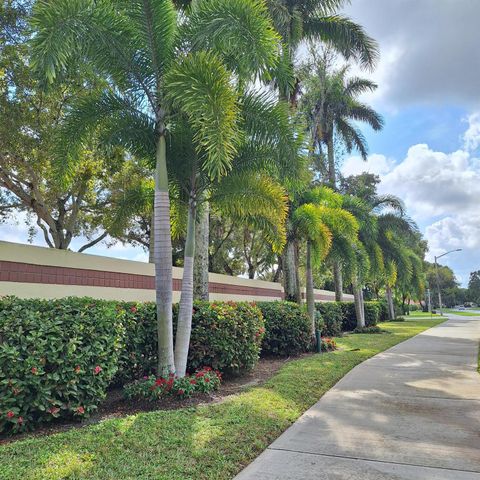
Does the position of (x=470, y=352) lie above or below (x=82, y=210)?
below

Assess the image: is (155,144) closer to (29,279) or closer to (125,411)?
(29,279)

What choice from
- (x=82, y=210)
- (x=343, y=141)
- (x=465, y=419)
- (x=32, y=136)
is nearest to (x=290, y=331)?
(x=465, y=419)

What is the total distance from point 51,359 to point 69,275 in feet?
12.6

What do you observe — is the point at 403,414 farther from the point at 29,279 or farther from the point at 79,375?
the point at 29,279

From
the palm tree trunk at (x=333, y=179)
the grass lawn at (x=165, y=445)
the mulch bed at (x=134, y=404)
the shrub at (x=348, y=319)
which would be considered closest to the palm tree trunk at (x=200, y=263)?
the mulch bed at (x=134, y=404)

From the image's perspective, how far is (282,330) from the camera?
38.3ft

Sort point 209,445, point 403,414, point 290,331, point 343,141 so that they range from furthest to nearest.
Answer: point 343,141
point 290,331
point 403,414
point 209,445

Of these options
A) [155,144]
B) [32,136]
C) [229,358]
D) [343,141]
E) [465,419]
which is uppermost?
[343,141]

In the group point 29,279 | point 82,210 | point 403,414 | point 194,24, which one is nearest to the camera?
point 403,414

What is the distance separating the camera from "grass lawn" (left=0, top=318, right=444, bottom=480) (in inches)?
152

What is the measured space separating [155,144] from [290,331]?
20.6 ft

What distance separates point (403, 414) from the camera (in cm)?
605

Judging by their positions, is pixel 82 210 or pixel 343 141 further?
pixel 343 141

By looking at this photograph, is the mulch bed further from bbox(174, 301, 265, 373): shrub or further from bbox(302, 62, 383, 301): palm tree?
bbox(302, 62, 383, 301): palm tree
